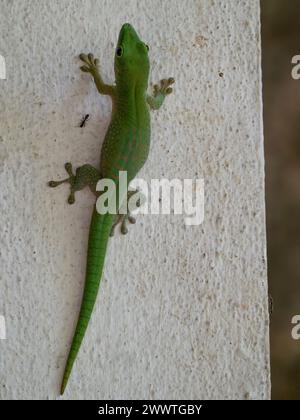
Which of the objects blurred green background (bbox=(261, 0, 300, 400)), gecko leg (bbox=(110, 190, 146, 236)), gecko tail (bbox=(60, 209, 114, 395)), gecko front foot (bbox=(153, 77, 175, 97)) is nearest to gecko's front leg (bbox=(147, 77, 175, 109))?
gecko front foot (bbox=(153, 77, 175, 97))

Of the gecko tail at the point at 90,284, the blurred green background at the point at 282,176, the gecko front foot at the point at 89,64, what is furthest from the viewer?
the blurred green background at the point at 282,176

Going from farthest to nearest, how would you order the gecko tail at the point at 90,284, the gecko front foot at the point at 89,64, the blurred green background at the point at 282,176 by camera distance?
the blurred green background at the point at 282,176
the gecko front foot at the point at 89,64
the gecko tail at the point at 90,284

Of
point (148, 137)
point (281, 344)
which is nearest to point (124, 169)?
point (148, 137)

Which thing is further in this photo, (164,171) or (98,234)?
(164,171)

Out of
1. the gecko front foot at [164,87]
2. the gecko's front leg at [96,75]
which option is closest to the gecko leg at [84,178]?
the gecko's front leg at [96,75]

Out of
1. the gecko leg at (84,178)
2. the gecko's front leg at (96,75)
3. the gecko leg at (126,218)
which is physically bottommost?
the gecko leg at (126,218)

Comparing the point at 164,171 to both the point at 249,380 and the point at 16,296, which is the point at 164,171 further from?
the point at 249,380

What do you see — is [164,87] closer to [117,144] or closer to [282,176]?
[117,144]

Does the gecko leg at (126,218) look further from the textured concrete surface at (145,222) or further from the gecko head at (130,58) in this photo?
the gecko head at (130,58)
